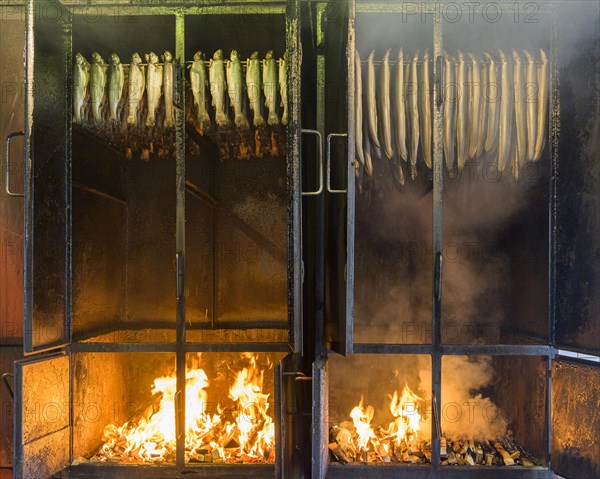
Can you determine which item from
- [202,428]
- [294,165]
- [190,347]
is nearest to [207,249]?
[190,347]

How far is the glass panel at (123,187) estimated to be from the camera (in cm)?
337

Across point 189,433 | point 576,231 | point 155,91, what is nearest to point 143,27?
point 155,91

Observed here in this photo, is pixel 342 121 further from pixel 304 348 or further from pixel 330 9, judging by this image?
pixel 304 348

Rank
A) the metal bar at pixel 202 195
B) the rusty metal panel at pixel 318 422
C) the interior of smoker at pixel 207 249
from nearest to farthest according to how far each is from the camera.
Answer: the rusty metal panel at pixel 318 422
the metal bar at pixel 202 195
the interior of smoker at pixel 207 249

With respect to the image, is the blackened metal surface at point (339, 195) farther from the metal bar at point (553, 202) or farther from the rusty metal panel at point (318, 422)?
the metal bar at point (553, 202)

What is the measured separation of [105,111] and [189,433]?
2416mm

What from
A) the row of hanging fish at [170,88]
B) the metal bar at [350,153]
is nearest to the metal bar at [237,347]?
the metal bar at [350,153]

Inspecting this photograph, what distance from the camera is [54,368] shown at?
315 cm

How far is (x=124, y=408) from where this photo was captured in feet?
13.5

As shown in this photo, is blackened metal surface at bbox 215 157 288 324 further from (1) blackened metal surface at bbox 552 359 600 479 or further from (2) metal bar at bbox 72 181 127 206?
(1) blackened metal surface at bbox 552 359 600 479

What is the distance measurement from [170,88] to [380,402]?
3019mm

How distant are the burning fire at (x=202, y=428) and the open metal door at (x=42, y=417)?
0.35 meters

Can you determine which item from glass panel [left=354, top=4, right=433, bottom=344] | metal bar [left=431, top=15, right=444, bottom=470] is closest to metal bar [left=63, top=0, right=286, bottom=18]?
metal bar [left=431, top=15, right=444, bottom=470]

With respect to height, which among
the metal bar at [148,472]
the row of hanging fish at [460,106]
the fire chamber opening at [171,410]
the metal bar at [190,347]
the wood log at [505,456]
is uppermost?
the row of hanging fish at [460,106]
